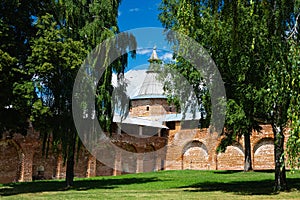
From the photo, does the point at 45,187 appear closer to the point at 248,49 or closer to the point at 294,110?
the point at 248,49

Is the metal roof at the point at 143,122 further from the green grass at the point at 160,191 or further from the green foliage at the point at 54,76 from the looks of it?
the green foliage at the point at 54,76

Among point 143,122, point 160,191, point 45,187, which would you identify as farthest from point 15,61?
point 143,122

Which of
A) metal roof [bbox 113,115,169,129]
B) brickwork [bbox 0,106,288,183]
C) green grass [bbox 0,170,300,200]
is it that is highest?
metal roof [bbox 113,115,169,129]

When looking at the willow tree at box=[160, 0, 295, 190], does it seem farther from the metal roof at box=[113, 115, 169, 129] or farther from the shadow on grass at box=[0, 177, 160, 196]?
the metal roof at box=[113, 115, 169, 129]

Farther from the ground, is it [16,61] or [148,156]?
[16,61]

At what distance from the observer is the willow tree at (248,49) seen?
6.84m

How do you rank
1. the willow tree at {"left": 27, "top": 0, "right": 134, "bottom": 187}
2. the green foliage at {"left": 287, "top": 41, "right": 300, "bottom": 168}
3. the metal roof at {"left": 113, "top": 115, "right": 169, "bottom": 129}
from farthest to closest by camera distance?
the metal roof at {"left": 113, "top": 115, "right": 169, "bottom": 129}, the willow tree at {"left": 27, "top": 0, "right": 134, "bottom": 187}, the green foliage at {"left": 287, "top": 41, "right": 300, "bottom": 168}

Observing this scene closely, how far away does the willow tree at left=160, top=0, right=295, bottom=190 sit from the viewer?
22.4ft

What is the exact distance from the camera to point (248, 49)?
395 inches

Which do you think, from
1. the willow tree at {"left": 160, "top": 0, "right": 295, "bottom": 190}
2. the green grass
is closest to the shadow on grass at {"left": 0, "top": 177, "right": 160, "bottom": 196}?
the green grass

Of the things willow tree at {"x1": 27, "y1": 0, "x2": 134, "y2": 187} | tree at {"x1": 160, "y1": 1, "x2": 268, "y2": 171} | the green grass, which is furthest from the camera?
willow tree at {"x1": 27, "y1": 0, "x2": 134, "y2": 187}

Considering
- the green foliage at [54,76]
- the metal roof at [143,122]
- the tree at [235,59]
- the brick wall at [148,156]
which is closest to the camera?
the tree at [235,59]

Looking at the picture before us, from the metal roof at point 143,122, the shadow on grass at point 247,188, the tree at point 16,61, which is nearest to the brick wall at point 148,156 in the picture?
the metal roof at point 143,122

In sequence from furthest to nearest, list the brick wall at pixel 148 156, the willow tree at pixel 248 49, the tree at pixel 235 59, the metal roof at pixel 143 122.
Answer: the metal roof at pixel 143 122 → the brick wall at pixel 148 156 → the tree at pixel 235 59 → the willow tree at pixel 248 49
